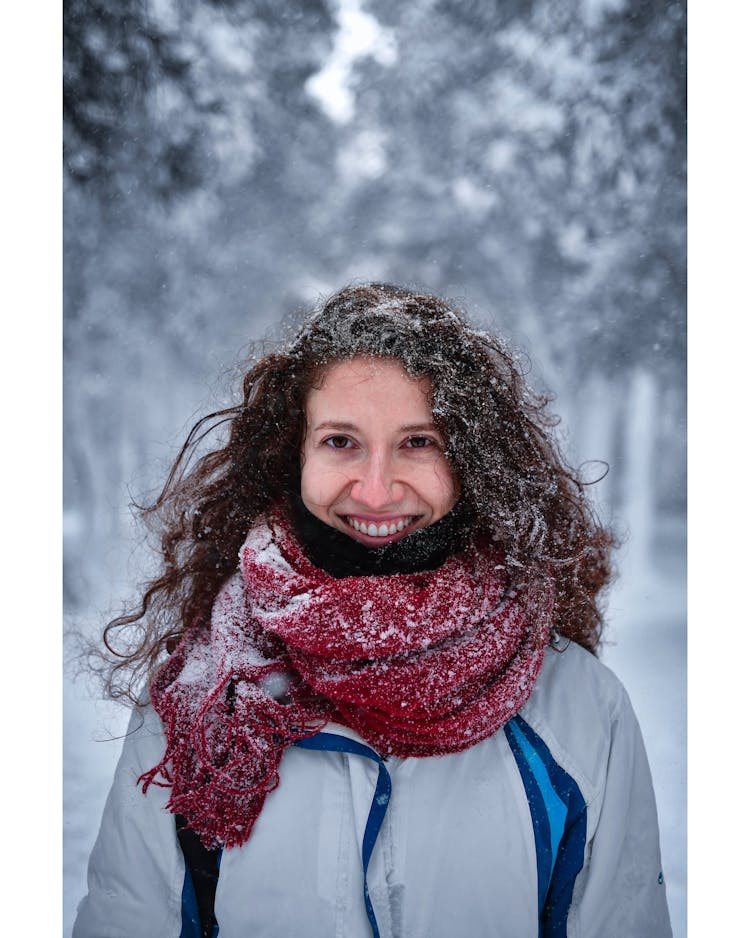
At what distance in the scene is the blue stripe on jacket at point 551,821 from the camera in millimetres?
1343

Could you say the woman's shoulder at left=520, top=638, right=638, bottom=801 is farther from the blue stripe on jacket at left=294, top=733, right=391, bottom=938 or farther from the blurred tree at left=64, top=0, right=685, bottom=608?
the blurred tree at left=64, top=0, right=685, bottom=608

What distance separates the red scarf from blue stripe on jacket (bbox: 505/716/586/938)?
64mm

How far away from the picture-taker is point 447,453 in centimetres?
134

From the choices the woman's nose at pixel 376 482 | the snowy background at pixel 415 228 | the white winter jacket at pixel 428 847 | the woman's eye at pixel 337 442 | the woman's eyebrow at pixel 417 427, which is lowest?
the white winter jacket at pixel 428 847

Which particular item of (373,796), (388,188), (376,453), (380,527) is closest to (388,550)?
(380,527)

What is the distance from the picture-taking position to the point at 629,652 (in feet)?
4.97

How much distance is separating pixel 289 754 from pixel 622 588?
66 cm

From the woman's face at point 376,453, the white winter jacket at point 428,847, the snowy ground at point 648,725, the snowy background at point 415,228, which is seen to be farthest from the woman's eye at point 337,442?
the snowy ground at point 648,725

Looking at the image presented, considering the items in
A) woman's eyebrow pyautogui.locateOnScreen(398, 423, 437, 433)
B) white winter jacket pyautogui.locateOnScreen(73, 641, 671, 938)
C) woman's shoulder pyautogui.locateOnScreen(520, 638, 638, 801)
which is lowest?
white winter jacket pyautogui.locateOnScreen(73, 641, 671, 938)

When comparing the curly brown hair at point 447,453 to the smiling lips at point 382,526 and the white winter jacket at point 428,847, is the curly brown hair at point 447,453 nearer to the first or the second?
the smiling lips at point 382,526

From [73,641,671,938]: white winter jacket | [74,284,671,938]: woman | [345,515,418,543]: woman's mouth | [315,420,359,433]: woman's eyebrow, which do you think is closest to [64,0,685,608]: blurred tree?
[74,284,671,938]: woman

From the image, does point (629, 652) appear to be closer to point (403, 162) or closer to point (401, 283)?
point (401, 283)

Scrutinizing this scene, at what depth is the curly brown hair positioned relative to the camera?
1.36 meters
